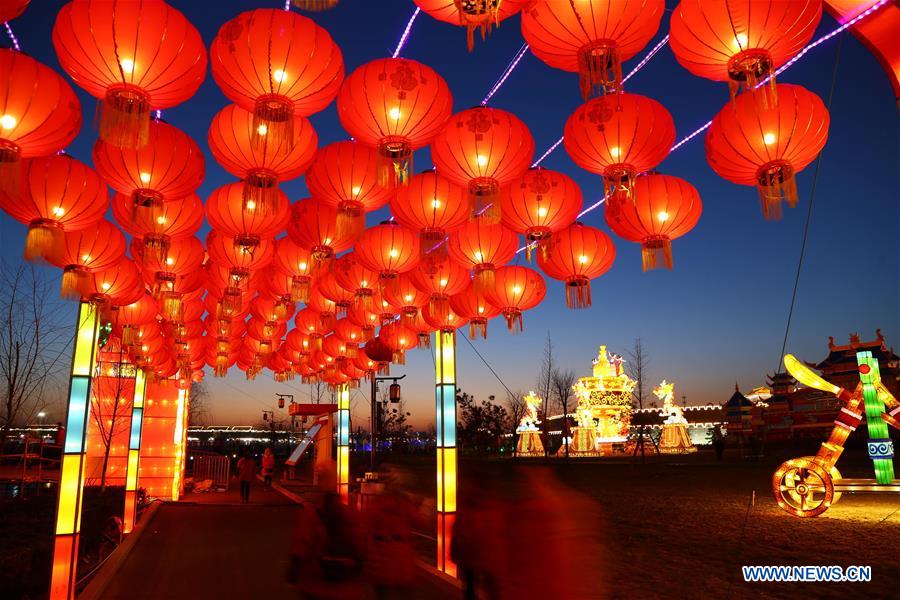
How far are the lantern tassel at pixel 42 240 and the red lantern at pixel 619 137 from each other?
3.51 meters

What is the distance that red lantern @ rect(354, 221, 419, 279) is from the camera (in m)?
5.18

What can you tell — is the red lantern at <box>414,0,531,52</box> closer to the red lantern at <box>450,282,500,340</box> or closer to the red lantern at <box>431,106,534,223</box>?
the red lantern at <box>431,106,534,223</box>

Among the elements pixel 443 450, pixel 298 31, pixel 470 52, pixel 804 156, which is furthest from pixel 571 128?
pixel 443 450

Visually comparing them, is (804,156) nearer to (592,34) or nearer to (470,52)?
(592,34)

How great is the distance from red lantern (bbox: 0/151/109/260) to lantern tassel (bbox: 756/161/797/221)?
4412 millimetres

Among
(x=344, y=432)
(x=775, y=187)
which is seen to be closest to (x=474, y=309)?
(x=775, y=187)

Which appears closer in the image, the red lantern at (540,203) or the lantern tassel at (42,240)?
the lantern tassel at (42,240)

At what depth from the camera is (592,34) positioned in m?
2.81

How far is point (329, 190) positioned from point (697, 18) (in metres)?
2.64

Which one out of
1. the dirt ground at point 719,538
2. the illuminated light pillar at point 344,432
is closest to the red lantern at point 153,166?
the dirt ground at point 719,538

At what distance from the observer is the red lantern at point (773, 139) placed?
10.8ft

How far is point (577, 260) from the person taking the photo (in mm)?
4848

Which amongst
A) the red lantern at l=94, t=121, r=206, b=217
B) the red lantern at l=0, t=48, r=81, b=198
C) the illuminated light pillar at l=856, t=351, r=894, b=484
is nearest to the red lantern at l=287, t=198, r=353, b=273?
the red lantern at l=94, t=121, r=206, b=217

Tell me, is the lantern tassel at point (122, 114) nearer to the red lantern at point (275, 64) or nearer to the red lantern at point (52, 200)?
the red lantern at point (275, 64)
